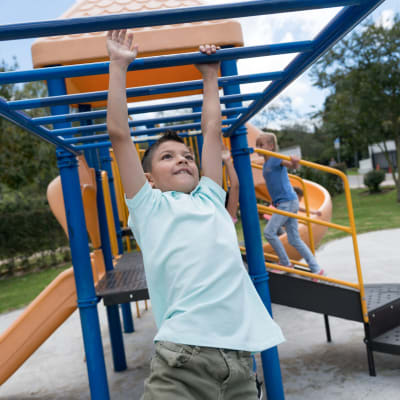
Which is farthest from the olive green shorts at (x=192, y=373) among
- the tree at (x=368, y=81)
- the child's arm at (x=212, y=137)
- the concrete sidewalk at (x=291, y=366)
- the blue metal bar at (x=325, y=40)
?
the tree at (x=368, y=81)

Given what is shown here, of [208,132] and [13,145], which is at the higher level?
[13,145]

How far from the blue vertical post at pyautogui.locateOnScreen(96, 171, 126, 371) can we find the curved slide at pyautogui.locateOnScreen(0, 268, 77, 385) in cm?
66

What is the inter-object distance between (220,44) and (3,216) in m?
11.0

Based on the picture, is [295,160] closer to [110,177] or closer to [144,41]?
[144,41]

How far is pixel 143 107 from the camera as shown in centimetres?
237

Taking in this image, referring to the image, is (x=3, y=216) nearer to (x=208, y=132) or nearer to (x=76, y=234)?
(x=76, y=234)

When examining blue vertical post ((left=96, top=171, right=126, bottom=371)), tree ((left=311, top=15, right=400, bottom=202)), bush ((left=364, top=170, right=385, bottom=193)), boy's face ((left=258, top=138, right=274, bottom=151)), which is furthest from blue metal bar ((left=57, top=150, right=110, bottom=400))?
bush ((left=364, top=170, right=385, bottom=193))

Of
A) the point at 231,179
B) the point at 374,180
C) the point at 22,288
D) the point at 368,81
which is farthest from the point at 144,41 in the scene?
the point at 374,180

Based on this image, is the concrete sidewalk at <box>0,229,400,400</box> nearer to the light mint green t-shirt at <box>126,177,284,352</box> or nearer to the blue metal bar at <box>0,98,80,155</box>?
the light mint green t-shirt at <box>126,177,284,352</box>

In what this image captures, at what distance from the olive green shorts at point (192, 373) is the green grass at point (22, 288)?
299 inches

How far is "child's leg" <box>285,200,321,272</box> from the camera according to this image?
13.5ft

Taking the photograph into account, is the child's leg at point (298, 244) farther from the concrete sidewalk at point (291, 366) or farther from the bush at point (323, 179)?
the bush at point (323, 179)

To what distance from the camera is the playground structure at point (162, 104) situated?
1.16 meters

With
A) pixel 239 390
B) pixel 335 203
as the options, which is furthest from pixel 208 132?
pixel 335 203
